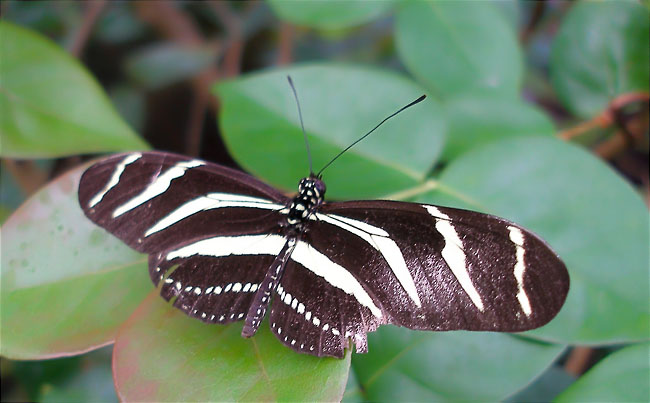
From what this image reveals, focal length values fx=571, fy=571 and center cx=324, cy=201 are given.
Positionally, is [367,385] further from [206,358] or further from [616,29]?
[616,29]

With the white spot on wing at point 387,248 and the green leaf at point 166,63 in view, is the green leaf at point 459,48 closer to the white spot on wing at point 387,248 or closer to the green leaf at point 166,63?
the white spot on wing at point 387,248

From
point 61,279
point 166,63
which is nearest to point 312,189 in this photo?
point 61,279

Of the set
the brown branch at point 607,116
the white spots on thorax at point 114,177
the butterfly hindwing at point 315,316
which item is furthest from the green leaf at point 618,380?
the white spots on thorax at point 114,177

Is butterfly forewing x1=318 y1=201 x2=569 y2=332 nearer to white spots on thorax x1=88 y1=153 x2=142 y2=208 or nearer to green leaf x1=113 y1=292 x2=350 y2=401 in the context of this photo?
green leaf x1=113 y1=292 x2=350 y2=401

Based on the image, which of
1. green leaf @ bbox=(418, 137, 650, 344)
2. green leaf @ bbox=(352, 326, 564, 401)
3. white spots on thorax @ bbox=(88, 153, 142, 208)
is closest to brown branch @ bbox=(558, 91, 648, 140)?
green leaf @ bbox=(418, 137, 650, 344)

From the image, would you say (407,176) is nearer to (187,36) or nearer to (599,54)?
(599,54)

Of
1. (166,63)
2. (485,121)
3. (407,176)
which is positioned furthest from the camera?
(166,63)
